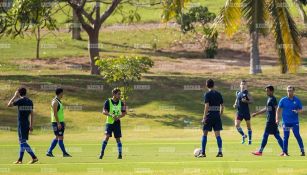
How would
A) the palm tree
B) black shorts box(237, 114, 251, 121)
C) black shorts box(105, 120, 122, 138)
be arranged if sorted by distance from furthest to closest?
1. black shorts box(237, 114, 251, 121)
2. the palm tree
3. black shorts box(105, 120, 122, 138)

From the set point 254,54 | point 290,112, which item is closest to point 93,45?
point 254,54

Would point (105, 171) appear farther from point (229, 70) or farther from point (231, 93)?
point (229, 70)

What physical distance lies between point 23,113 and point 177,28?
53017mm

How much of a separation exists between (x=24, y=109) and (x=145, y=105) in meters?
21.3

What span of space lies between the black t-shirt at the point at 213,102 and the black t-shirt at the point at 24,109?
4.84 meters

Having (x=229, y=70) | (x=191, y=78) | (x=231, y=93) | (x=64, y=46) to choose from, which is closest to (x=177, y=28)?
(x=64, y=46)

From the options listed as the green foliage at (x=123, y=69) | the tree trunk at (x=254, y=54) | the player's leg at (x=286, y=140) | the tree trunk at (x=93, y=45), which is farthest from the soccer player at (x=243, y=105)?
the tree trunk at (x=254, y=54)

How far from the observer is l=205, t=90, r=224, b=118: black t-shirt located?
2420cm

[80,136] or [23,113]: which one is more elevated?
[23,113]

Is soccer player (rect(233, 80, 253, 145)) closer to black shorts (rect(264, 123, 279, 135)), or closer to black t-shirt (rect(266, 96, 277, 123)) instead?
black t-shirt (rect(266, 96, 277, 123))

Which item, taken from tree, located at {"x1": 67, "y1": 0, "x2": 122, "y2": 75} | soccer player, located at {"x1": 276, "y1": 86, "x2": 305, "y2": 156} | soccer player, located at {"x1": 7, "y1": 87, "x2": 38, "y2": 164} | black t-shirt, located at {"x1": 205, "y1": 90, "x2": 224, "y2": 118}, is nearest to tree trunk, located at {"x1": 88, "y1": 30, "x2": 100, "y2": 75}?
tree, located at {"x1": 67, "y1": 0, "x2": 122, "y2": 75}

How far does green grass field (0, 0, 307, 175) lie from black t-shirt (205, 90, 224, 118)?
1.30 metres

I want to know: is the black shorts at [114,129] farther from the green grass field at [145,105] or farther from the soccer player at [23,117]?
the soccer player at [23,117]

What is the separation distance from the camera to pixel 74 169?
21328mm
